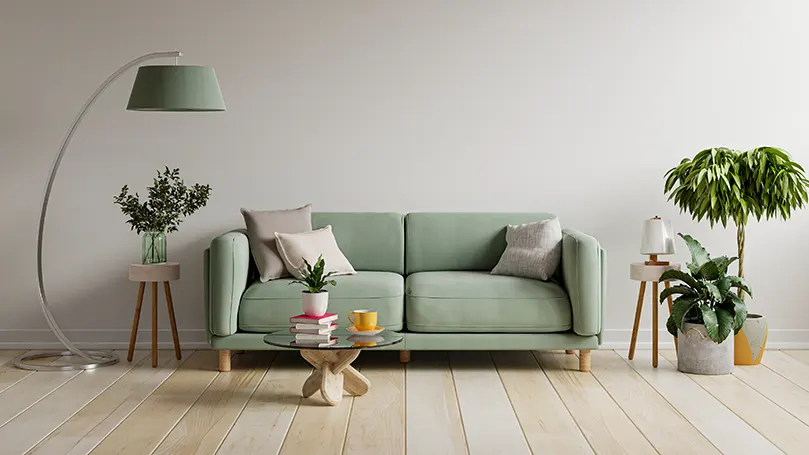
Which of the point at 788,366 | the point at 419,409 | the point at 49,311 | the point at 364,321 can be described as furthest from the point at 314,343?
the point at 788,366

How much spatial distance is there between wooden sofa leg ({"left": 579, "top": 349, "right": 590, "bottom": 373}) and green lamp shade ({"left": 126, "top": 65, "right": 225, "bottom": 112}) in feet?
7.49

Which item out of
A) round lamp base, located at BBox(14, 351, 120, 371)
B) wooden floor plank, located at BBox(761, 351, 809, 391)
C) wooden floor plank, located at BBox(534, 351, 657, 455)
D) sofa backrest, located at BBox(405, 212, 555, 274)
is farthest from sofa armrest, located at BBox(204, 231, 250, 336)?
wooden floor plank, located at BBox(761, 351, 809, 391)

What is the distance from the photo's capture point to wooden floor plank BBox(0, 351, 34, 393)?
4.48m

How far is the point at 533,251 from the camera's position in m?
4.88

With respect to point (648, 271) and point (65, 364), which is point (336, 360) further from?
point (648, 271)

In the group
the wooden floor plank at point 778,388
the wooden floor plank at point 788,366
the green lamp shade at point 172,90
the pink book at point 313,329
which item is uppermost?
the green lamp shade at point 172,90

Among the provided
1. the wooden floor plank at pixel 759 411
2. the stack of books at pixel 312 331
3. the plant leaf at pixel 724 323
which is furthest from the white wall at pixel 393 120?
the stack of books at pixel 312 331

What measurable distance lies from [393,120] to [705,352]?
222cm

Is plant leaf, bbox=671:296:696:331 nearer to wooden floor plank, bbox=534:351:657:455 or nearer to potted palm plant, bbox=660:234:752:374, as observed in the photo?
potted palm plant, bbox=660:234:752:374

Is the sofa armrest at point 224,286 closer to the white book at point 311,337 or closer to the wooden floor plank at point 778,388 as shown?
the white book at point 311,337

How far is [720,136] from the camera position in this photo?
17.9 feet

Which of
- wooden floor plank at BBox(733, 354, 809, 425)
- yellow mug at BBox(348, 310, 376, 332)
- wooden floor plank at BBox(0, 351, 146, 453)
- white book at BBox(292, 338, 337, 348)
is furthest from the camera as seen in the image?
yellow mug at BBox(348, 310, 376, 332)

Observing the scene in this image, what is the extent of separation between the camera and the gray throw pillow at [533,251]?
482 cm

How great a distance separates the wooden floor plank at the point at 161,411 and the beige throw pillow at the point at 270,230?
61cm
